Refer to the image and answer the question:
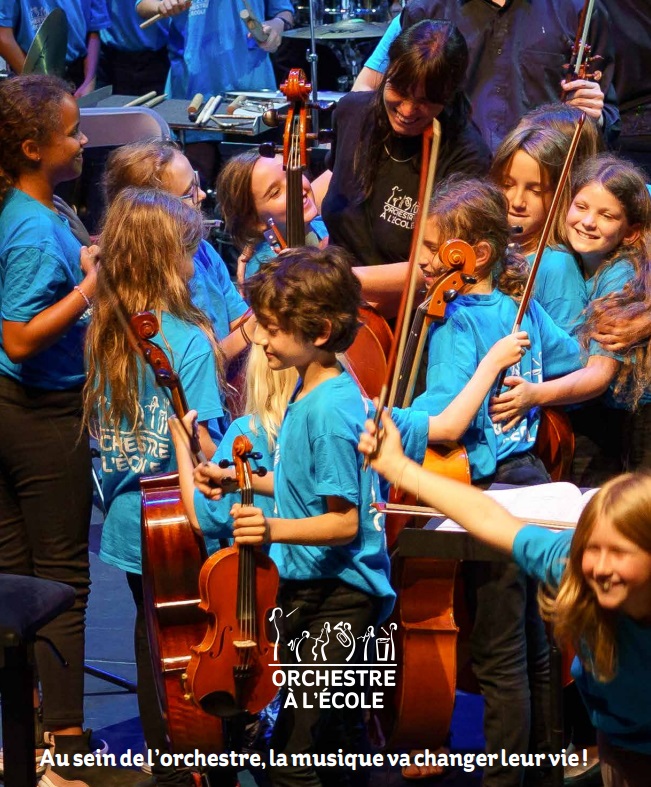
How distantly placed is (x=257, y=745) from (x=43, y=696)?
60 centimetres

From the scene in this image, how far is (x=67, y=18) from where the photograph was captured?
5973mm

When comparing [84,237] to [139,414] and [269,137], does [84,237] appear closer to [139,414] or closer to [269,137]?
[139,414]

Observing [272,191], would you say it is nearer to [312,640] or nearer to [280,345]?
[280,345]

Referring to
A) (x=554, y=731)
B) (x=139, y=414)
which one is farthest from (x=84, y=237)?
(x=554, y=731)

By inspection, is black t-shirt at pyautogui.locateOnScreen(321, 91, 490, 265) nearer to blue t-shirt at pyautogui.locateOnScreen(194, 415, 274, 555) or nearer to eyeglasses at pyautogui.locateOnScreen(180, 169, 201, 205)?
eyeglasses at pyautogui.locateOnScreen(180, 169, 201, 205)

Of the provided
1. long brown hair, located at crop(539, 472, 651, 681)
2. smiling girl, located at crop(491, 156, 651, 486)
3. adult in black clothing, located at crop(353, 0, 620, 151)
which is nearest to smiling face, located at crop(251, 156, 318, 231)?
adult in black clothing, located at crop(353, 0, 620, 151)

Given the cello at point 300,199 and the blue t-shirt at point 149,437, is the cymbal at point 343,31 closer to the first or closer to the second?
the cello at point 300,199

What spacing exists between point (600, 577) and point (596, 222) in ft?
4.35

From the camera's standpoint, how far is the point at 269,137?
591 cm

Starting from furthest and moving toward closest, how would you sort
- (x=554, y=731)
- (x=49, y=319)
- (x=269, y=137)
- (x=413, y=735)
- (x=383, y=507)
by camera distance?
(x=269, y=137) → (x=49, y=319) → (x=413, y=735) → (x=554, y=731) → (x=383, y=507)

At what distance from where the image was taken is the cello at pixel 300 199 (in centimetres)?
295

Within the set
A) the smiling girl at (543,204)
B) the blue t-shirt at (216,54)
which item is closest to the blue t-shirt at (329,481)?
the smiling girl at (543,204)

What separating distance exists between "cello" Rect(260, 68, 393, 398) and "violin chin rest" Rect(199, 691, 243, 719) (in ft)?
2.93

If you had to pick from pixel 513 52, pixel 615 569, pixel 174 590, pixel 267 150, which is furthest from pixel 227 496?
pixel 513 52
